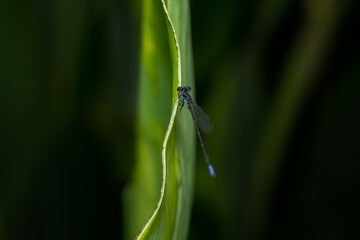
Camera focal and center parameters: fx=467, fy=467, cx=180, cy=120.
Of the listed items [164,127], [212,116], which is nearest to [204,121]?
[212,116]

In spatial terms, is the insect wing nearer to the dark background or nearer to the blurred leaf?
the dark background

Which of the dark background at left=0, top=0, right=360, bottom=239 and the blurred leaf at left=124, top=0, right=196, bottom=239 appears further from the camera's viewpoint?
the dark background at left=0, top=0, right=360, bottom=239

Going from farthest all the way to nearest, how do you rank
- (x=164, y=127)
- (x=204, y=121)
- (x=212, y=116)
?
1. (x=212, y=116)
2. (x=204, y=121)
3. (x=164, y=127)

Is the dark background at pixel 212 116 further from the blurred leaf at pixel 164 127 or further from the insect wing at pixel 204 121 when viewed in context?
the blurred leaf at pixel 164 127

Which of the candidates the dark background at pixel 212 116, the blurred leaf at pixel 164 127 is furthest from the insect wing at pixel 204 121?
the blurred leaf at pixel 164 127

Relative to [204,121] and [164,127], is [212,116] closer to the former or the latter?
[204,121]

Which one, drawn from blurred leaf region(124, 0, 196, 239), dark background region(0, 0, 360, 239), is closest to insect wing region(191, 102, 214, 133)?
dark background region(0, 0, 360, 239)
